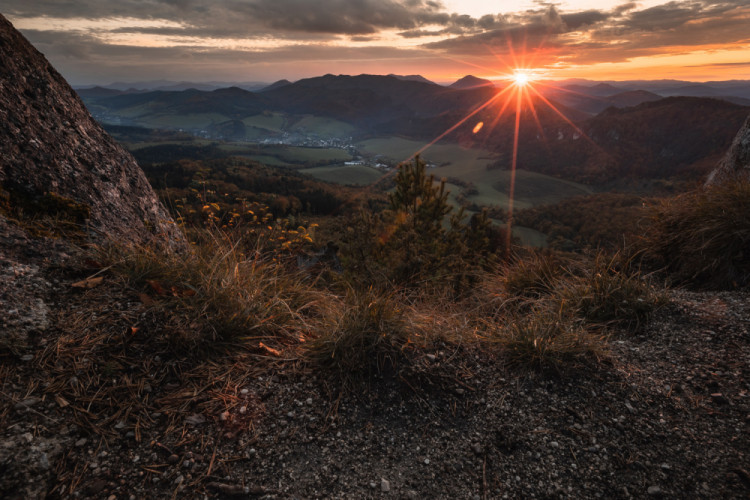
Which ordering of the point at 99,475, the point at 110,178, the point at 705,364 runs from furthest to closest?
the point at 110,178, the point at 705,364, the point at 99,475

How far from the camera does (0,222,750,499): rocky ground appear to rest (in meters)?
1.89

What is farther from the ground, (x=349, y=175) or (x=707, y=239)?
(x=707, y=239)

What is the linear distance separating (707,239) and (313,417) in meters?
5.45

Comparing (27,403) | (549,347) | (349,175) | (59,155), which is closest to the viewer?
(27,403)

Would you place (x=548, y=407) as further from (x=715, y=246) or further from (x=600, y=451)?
(x=715, y=246)

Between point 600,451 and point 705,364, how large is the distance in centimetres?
157

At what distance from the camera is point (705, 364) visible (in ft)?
9.31

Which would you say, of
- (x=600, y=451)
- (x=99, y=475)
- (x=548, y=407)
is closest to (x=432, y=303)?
(x=548, y=407)

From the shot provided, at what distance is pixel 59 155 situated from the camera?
12.6 feet

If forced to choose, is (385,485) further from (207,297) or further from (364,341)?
(207,297)

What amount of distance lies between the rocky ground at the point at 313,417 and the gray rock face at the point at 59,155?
2.78 ft

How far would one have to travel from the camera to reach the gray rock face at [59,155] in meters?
3.50

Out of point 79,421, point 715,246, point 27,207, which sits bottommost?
point 79,421

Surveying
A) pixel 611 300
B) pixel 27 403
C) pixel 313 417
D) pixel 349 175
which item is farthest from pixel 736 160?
pixel 349 175
